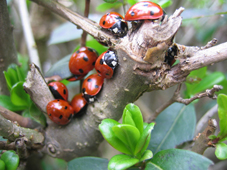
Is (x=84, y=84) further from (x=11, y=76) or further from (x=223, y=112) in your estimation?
(x=223, y=112)

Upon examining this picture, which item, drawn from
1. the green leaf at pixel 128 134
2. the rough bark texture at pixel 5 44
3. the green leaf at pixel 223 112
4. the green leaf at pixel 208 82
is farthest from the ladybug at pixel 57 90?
the green leaf at pixel 208 82

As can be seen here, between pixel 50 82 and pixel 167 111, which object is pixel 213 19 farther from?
pixel 50 82

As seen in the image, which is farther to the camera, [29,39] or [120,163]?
[29,39]

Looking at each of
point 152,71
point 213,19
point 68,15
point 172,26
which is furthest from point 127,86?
point 213,19


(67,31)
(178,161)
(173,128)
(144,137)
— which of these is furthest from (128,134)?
(67,31)

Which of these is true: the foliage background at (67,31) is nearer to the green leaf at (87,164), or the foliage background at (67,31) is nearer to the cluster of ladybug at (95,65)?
the cluster of ladybug at (95,65)

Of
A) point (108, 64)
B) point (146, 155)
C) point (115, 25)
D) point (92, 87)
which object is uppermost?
point (115, 25)
